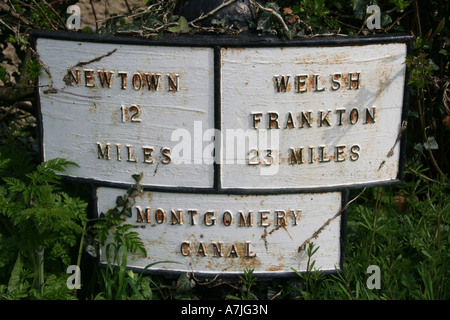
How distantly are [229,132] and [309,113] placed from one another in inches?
14.6

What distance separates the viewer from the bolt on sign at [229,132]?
107 inches

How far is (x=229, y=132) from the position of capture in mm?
2746

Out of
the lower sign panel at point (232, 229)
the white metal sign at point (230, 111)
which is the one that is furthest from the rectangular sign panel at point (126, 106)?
the lower sign panel at point (232, 229)

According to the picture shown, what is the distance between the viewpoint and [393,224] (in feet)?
10.7

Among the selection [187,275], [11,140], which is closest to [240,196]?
[187,275]

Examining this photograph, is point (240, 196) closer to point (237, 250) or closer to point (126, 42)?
point (237, 250)

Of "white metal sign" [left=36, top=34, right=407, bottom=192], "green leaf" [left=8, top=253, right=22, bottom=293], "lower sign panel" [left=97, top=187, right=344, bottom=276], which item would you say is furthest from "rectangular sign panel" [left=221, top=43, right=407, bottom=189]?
"green leaf" [left=8, top=253, right=22, bottom=293]

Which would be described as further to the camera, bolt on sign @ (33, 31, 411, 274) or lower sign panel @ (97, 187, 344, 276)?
lower sign panel @ (97, 187, 344, 276)

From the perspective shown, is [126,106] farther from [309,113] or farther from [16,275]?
[16,275]

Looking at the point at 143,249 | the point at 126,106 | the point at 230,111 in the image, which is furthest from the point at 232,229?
the point at 126,106

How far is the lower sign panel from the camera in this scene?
286 cm

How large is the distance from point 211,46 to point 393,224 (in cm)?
141

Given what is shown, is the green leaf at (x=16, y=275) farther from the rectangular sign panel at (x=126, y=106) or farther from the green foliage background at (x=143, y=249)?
the rectangular sign panel at (x=126, y=106)

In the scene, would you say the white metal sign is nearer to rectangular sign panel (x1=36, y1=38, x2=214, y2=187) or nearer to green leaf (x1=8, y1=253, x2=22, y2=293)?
rectangular sign panel (x1=36, y1=38, x2=214, y2=187)
